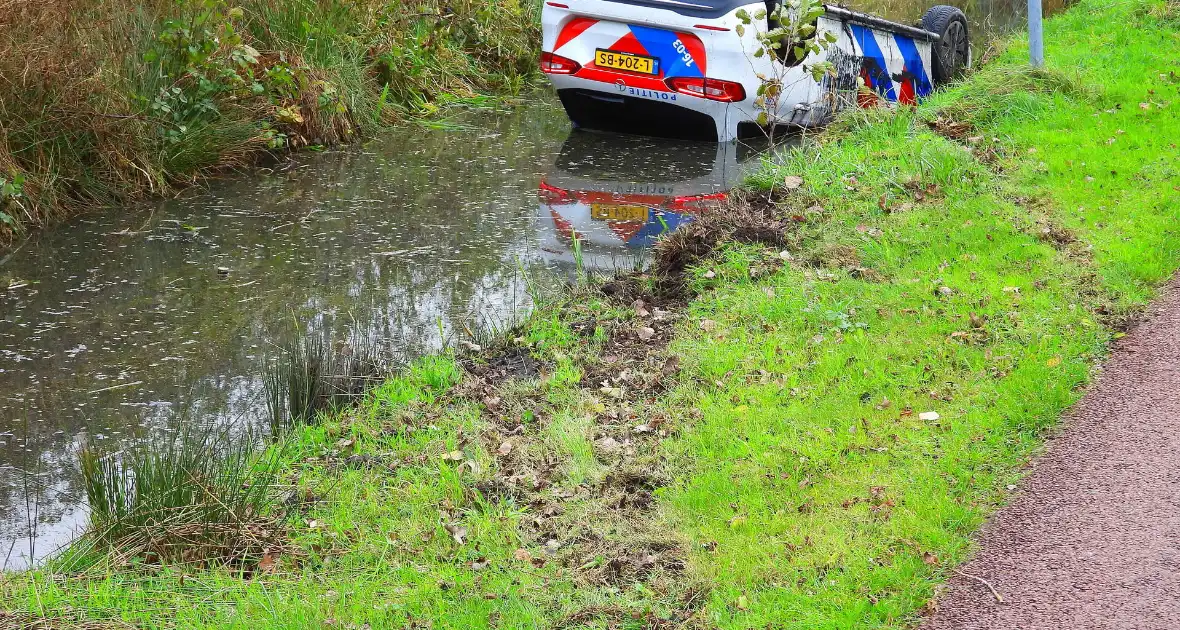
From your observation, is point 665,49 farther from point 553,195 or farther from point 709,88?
point 553,195

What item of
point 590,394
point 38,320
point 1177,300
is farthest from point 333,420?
point 1177,300

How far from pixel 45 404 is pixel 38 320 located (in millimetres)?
1241

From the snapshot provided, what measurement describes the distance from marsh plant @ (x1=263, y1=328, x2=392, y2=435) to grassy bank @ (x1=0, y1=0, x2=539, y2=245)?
2.96m

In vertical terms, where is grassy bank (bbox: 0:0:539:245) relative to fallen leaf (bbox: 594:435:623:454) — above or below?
above

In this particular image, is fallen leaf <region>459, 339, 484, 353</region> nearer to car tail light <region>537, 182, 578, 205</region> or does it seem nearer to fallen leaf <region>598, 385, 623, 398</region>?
fallen leaf <region>598, 385, 623, 398</region>

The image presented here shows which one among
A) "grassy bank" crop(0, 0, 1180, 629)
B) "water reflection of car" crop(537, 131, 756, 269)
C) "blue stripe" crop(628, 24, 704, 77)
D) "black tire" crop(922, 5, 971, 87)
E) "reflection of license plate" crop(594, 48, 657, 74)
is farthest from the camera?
"black tire" crop(922, 5, 971, 87)

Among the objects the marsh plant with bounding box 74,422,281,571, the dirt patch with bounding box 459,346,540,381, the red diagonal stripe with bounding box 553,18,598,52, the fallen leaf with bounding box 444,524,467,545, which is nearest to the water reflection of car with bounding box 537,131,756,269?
the red diagonal stripe with bounding box 553,18,598,52

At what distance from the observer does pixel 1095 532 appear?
3.92m

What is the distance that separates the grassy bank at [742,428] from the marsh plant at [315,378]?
0.19m

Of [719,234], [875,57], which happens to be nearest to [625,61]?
[875,57]

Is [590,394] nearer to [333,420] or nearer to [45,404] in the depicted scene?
[333,420]

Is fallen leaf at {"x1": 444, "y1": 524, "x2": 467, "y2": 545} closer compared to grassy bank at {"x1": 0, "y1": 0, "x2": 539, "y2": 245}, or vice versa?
fallen leaf at {"x1": 444, "y1": 524, "x2": 467, "y2": 545}

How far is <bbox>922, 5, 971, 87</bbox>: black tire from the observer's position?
11.7 m

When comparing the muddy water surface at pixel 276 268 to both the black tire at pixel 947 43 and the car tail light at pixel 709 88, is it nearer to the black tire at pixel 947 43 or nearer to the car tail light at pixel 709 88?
the car tail light at pixel 709 88
